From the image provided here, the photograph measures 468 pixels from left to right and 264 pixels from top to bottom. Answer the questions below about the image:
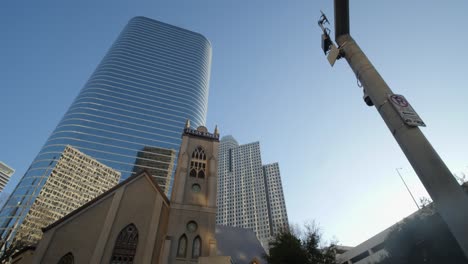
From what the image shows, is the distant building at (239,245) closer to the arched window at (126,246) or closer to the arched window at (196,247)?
the arched window at (196,247)

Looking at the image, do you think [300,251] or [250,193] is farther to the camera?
[250,193]

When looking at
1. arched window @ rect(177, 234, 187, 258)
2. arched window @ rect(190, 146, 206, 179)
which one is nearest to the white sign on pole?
arched window @ rect(177, 234, 187, 258)

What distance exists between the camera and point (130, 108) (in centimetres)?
8781

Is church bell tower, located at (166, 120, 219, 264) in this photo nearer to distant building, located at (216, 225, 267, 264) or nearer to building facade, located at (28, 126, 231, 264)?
building facade, located at (28, 126, 231, 264)

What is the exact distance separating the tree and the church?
5.26m

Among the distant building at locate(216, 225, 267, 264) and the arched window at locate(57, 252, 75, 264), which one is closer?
the arched window at locate(57, 252, 75, 264)

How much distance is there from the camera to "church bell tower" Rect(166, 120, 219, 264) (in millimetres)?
20312

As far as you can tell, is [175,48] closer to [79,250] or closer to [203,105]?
[203,105]

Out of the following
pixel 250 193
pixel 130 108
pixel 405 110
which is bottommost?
pixel 405 110

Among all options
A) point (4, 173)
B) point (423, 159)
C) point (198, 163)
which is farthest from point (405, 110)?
point (4, 173)

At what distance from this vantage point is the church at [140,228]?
720 inches

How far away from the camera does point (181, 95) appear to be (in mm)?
97062

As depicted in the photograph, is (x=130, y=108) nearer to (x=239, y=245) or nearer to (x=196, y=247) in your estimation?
(x=239, y=245)

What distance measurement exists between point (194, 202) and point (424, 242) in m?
22.6
